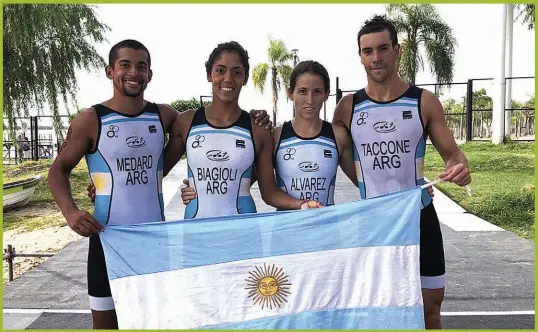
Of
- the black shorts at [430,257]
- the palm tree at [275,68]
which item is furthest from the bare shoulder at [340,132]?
the palm tree at [275,68]

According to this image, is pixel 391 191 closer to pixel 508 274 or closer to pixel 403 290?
pixel 403 290

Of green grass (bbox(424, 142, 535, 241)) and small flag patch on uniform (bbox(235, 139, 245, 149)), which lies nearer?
small flag patch on uniform (bbox(235, 139, 245, 149))

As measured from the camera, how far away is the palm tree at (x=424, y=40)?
80.9 ft

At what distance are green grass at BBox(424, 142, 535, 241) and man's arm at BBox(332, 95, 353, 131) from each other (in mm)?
7732

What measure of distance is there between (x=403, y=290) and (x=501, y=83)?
63.4 ft

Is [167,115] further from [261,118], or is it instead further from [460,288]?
[460,288]

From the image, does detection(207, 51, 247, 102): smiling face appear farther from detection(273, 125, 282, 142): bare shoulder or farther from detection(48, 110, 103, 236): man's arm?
detection(48, 110, 103, 236): man's arm

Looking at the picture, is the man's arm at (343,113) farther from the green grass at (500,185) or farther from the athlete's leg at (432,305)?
the green grass at (500,185)

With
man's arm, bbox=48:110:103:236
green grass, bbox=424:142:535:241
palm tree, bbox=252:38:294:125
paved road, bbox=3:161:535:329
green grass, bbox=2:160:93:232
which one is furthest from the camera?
palm tree, bbox=252:38:294:125

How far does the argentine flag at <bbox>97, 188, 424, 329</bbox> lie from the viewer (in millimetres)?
3250

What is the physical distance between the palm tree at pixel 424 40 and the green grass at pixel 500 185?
17.6 feet

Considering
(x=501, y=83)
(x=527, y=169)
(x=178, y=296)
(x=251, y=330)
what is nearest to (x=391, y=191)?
(x=251, y=330)

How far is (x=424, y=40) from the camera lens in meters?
25.0

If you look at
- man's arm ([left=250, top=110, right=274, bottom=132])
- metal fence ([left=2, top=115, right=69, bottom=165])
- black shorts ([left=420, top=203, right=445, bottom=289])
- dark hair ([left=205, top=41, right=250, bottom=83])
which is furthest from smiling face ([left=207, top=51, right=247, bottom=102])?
metal fence ([left=2, top=115, right=69, bottom=165])
